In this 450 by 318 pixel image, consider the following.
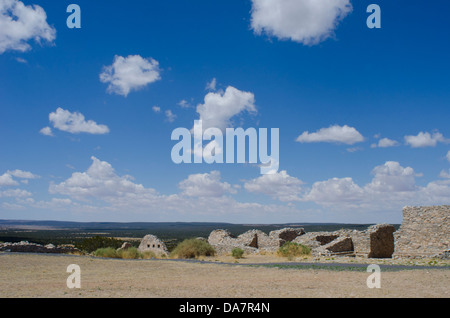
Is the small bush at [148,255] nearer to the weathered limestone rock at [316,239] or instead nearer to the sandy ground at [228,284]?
the sandy ground at [228,284]

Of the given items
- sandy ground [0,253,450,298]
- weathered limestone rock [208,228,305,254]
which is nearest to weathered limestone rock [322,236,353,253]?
weathered limestone rock [208,228,305,254]

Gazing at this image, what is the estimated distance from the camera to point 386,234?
2700 cm

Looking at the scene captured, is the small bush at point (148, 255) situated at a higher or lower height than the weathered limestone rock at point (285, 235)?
lower

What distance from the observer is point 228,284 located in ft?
39.7

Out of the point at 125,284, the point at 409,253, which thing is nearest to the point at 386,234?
the point at 409,253

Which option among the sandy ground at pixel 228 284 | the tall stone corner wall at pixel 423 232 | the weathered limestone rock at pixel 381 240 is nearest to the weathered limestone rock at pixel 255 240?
the weathered limestone rock at pixel 381 240

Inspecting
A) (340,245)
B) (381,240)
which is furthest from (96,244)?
(381,240)

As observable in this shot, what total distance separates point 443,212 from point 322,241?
10308mm

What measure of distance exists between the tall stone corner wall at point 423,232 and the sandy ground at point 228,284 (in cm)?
799

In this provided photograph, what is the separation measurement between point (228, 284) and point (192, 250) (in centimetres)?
1599

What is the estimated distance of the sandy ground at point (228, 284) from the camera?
400 inches

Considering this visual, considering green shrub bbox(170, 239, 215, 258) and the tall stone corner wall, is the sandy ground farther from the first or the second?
green shrub bbox(170, 239, 215, 258)
